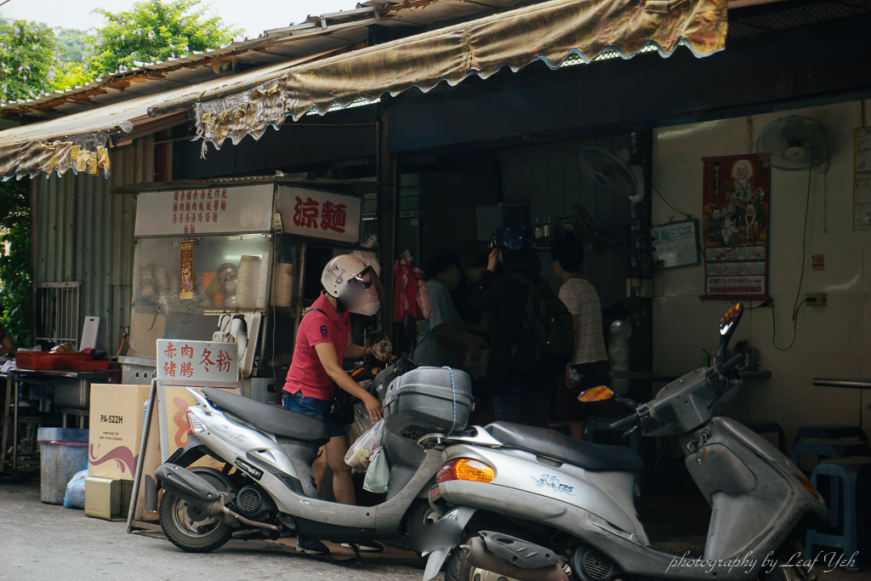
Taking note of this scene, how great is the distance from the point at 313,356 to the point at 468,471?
184 centimetres

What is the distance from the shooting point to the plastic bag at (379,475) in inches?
202

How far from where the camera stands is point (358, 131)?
26.9 feet

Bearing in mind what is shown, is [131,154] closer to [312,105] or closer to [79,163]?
[79,163]

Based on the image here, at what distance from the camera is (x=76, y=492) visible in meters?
7.05

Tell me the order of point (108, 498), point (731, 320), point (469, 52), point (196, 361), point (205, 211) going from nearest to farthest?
point (731, 320), point (469, 52), point (196, 361), point (108, 498), point (205, 211)

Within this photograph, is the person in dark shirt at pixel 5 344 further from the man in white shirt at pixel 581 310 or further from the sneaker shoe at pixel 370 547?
the man in white shirt at pixel 581 310

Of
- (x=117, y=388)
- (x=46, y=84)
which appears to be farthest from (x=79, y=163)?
(x=46, y=84)

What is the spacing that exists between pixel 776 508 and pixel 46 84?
20416mm

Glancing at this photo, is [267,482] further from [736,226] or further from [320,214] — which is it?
[736,226]

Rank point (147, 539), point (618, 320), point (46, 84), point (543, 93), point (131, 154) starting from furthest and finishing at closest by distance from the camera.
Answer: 1. point (46, 84)
2. point (131, 154)
3. point (618, 320)
4. point (543, 93)
5. point (147, 539)

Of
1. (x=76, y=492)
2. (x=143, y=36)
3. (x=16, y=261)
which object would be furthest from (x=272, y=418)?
(x=143, y=36)

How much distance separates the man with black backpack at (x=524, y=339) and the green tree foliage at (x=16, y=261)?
7.99m

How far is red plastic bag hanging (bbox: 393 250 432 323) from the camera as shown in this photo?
24.6 feet

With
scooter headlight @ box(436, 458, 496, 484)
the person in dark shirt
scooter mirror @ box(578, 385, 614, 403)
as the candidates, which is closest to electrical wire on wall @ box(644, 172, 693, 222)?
scooter mirror @ box(578, 385, 614, 403)
